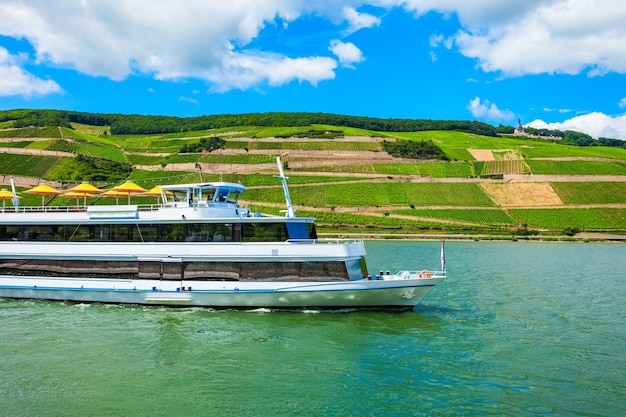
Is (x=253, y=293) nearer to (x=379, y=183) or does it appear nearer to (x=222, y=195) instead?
(x=222, y=195)

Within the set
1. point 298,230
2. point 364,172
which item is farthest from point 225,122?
point 298,230

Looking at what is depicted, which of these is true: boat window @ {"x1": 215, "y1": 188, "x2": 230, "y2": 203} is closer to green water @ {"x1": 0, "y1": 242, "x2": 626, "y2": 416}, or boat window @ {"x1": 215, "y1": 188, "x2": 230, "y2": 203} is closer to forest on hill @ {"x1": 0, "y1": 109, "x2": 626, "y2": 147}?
green water @ {"x1": 0, "y1": 242, "x2": 626, "y2": 416}

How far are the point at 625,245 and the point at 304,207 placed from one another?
148 feet

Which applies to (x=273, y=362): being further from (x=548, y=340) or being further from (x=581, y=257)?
(x=581, y=257)

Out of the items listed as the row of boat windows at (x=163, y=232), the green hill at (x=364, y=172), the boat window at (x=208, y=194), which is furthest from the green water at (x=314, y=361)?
the green hill at (x=364, y=172)

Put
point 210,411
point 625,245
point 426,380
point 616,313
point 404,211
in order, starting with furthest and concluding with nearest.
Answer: point 404,211, point 625,245, point 616,313, point 426,380, point 210,411

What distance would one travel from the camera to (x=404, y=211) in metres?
81.2

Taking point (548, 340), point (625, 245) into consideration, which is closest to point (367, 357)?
point (548, 340)

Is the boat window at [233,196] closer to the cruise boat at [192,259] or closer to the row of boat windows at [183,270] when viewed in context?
the cruise boat at [192,259]

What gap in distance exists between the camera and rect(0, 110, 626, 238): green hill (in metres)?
77.9

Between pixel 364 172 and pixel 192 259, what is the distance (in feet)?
272

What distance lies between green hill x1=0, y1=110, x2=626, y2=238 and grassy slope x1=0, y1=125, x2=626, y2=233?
22 cm

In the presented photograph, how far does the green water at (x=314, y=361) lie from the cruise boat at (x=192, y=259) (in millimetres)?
648

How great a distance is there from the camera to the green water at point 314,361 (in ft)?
36.6
